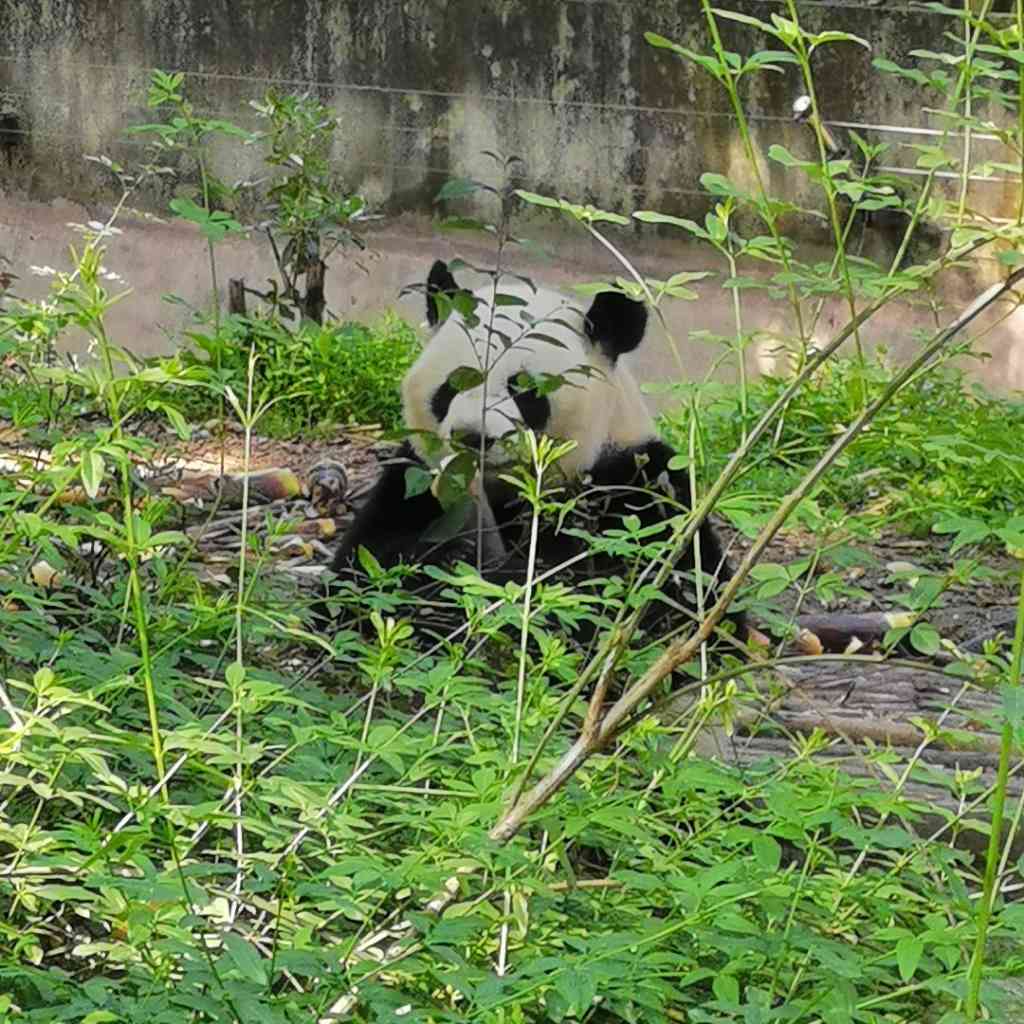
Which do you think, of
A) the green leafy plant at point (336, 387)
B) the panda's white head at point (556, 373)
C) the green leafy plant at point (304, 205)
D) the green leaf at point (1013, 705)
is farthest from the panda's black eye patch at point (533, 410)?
the green leaf at point (1013, 705)

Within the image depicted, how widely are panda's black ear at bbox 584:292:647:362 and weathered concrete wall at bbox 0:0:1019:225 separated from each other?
344cm

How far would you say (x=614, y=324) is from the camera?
15.0ft

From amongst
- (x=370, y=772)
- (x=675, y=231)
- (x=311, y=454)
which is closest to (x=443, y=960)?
(x=370, y=772)

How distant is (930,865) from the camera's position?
246cm

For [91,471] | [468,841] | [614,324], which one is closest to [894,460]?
[614,324]

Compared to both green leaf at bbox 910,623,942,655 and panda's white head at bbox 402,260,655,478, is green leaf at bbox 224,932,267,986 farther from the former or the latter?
panda's white head at bbox 402,260,655,478

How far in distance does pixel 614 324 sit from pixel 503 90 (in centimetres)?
384

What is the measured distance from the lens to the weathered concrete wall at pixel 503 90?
8047 mm

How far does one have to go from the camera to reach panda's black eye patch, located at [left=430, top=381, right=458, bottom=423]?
4633 mm

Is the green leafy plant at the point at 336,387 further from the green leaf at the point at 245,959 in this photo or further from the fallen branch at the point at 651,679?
the green leaf at the point at 245,959

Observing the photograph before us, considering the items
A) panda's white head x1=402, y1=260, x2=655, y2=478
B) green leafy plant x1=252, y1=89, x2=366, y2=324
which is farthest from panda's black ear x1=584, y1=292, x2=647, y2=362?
green leafy plant x1=252, y1=89, x2=366, y2=324

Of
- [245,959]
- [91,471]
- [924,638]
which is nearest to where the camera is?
[245,959]

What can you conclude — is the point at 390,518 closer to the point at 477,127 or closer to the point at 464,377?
the point at 464,377

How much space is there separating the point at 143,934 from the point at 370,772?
0.77m
